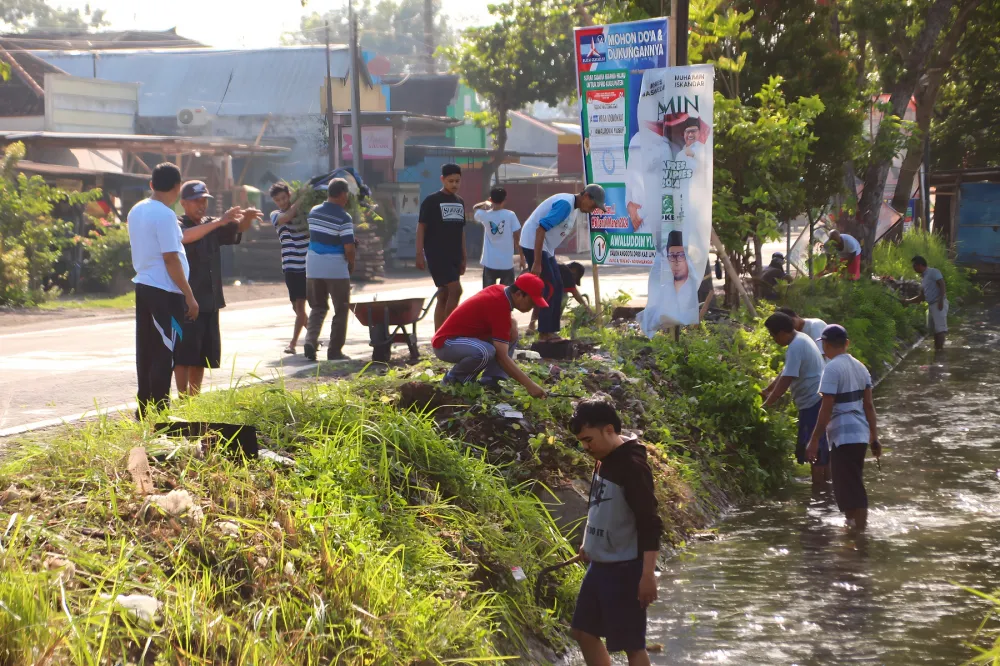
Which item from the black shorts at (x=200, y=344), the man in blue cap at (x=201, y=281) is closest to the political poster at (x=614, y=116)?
the man in blue cap at (x=201, y=281)

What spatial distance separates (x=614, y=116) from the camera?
1198 cm

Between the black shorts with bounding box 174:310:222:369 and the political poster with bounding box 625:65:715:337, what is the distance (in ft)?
15.2

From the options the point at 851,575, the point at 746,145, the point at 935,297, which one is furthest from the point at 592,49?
the point at 935,297

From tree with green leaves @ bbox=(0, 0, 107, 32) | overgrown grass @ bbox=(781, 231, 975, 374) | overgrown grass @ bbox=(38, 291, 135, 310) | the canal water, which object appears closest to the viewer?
the canal water

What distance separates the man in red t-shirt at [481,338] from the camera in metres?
7.54

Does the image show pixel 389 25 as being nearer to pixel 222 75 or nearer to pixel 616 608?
pixel 222 75

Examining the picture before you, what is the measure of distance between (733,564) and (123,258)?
19.6 meters

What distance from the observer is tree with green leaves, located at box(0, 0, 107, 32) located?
90.4 metres

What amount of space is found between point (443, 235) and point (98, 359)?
408cm

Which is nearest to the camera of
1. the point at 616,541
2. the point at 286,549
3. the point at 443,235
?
the point at 286,549

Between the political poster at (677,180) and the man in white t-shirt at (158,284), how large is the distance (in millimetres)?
5124

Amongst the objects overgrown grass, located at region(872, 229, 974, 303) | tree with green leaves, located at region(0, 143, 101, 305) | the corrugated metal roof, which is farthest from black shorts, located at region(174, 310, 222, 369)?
the corrugated metal roof

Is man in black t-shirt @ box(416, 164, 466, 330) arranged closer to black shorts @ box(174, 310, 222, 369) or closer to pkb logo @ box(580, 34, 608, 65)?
pkb logo @ box(580, 34, 608, 65)

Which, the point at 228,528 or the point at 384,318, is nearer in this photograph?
the point at 228,528
